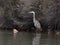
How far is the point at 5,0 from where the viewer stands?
91.4ft

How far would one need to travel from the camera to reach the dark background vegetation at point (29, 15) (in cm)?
2405

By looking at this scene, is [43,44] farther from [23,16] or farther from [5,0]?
[5,0]

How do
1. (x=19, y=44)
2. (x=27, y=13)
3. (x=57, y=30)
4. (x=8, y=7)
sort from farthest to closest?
(x=8, y=7) < (x=27, y=13) < (x=57, y=30) < (x=19, y=44)

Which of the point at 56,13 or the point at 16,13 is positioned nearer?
the point at 56,13

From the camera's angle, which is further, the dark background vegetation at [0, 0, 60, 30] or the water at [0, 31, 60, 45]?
the dark background vegetation at [0, 0, 60, 30]

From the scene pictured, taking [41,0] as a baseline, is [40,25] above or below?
below

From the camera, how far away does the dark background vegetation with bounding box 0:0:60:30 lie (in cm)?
2405

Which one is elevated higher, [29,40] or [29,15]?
[29,40]

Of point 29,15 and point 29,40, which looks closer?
point 29,40

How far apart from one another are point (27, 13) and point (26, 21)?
902 millimetres

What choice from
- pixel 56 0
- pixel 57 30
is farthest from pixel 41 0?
pixel 57 30

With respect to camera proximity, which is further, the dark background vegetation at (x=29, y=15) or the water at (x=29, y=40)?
the dark background vegetation at (x=29, y=15)

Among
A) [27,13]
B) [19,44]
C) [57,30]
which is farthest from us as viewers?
[27,13]

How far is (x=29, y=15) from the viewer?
25.1 metres
